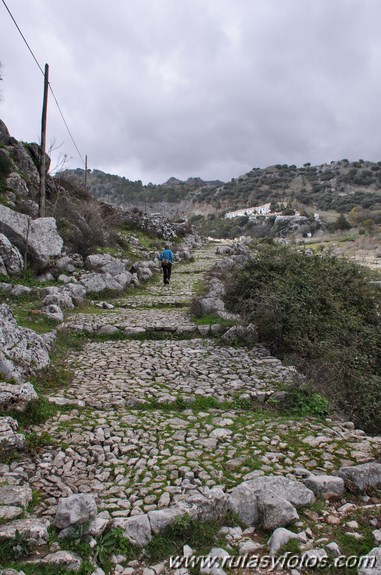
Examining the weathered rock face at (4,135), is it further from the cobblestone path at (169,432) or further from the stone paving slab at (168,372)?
the cobblestone path at (169,432)

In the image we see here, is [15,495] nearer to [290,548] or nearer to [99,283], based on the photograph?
[290,548]

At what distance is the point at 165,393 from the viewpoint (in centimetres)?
556

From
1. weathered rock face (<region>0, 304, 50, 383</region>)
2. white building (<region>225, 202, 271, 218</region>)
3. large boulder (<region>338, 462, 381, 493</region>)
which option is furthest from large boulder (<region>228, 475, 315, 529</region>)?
white building (<region>225, 202, 271, 218</region>)

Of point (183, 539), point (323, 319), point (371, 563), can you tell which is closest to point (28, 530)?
point (183, 539)

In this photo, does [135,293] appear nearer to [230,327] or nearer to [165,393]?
[230,327]

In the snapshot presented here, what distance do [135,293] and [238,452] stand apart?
9.69 m

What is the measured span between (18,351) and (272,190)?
81.5 meters

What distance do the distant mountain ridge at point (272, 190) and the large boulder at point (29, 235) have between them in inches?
2114

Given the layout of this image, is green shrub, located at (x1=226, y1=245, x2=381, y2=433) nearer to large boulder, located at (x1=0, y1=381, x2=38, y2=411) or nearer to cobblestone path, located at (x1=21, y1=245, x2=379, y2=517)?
cobblestone path, located at (x1=21, y1=245, x2=379, y2=517)

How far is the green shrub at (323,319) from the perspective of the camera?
630 centimetres

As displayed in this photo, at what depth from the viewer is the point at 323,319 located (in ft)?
27.9

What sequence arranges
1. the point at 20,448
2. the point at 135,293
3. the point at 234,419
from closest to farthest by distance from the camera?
the point at 20,448, the point at 234,419, the point at 135,293

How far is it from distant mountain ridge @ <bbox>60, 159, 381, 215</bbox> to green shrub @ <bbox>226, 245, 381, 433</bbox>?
2070 inches

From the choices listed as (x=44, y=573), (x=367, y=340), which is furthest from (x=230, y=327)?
(x=44, y=573)
